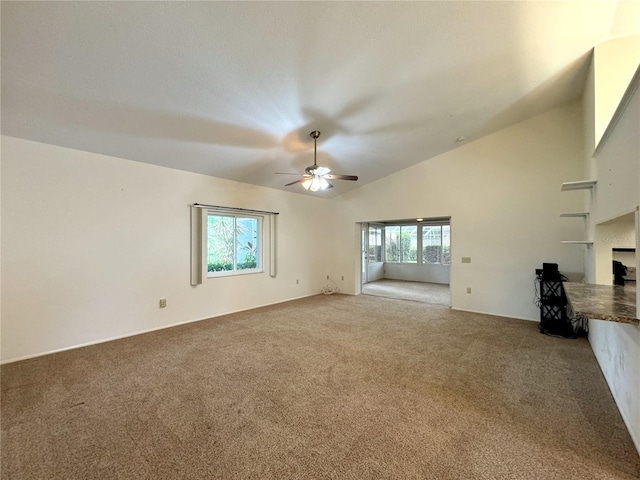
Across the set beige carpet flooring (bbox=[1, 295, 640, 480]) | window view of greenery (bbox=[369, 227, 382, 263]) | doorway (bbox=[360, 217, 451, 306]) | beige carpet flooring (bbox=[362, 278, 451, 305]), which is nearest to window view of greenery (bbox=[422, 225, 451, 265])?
doorway (bbox=[360, 217, 451, 306])

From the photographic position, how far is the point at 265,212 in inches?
219

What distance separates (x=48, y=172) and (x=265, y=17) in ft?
10.5

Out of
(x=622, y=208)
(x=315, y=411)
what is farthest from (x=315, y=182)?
(x=622, y=208)

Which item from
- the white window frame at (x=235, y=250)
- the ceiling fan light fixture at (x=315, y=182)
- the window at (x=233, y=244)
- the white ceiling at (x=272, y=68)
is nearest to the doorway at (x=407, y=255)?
the white window frame at (x=235, y=250)

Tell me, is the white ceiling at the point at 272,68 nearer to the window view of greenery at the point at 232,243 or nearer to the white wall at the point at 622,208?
the white wall at the point at 622,208

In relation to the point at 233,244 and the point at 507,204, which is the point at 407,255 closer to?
the point at 507,204

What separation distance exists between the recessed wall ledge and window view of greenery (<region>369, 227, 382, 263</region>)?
6385 mm

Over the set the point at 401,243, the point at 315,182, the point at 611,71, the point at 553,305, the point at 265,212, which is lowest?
the point at 553,305

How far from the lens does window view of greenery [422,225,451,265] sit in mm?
8352

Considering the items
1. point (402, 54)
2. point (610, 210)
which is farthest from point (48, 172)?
point (610, 210)

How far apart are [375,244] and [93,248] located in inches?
299

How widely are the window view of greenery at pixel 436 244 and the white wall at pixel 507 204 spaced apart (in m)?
3.30

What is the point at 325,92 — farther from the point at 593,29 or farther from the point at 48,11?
the point at 593,29

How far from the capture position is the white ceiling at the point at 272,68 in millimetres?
1919
